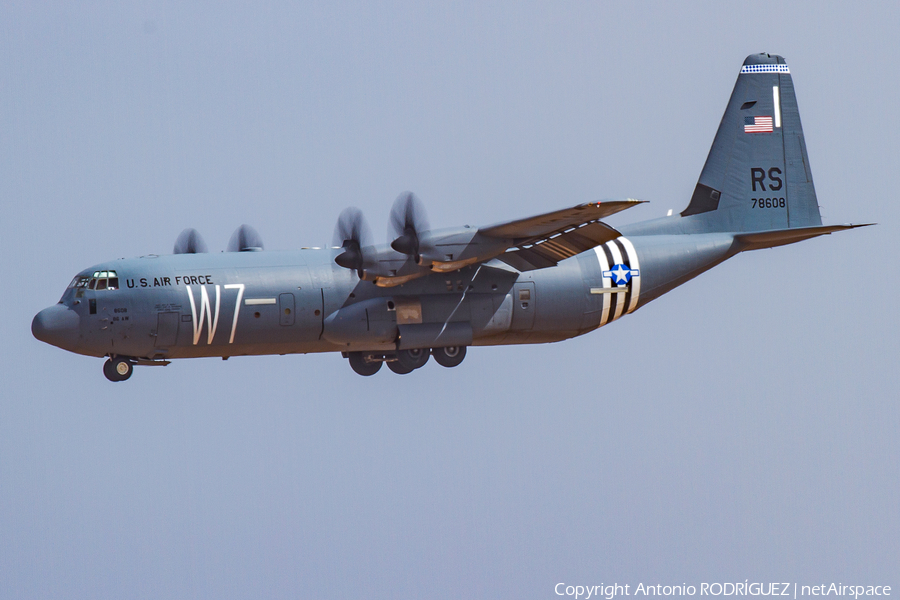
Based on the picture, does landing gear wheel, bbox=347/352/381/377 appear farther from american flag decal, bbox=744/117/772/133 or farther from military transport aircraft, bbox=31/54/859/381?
american flag decal, bbox=744/117/772/133

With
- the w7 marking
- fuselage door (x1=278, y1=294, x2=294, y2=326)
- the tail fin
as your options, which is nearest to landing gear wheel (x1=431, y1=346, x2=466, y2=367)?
fuselage door (x1=278, y1=294, x2=294, y2=326)

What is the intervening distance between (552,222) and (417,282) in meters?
3.46

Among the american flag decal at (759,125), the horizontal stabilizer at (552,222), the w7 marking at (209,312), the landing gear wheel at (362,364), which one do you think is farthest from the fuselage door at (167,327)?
the american flag decal at (759,125)

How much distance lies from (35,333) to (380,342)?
676cm

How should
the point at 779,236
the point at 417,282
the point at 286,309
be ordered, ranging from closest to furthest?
the point at 286,309 < the point at 417,282 < the point at 779,236

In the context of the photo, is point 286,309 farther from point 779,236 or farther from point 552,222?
point 779,236

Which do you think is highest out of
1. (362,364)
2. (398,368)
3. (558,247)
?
(558,247)

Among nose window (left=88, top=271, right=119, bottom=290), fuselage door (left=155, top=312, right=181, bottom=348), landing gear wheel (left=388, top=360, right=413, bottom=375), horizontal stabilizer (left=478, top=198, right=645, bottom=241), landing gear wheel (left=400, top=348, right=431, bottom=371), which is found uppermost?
horizontal stabilizer (left=478, top=198, right=645, bottom=241)

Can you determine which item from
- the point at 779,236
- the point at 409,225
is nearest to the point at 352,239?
the point at 409,225

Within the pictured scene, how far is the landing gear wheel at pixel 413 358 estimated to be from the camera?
25734mm

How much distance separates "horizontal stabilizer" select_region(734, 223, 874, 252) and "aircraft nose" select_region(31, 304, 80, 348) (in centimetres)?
1457

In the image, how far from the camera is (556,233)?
958 inches

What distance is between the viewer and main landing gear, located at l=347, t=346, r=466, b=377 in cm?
2586

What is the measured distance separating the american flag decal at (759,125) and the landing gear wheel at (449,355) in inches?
354
